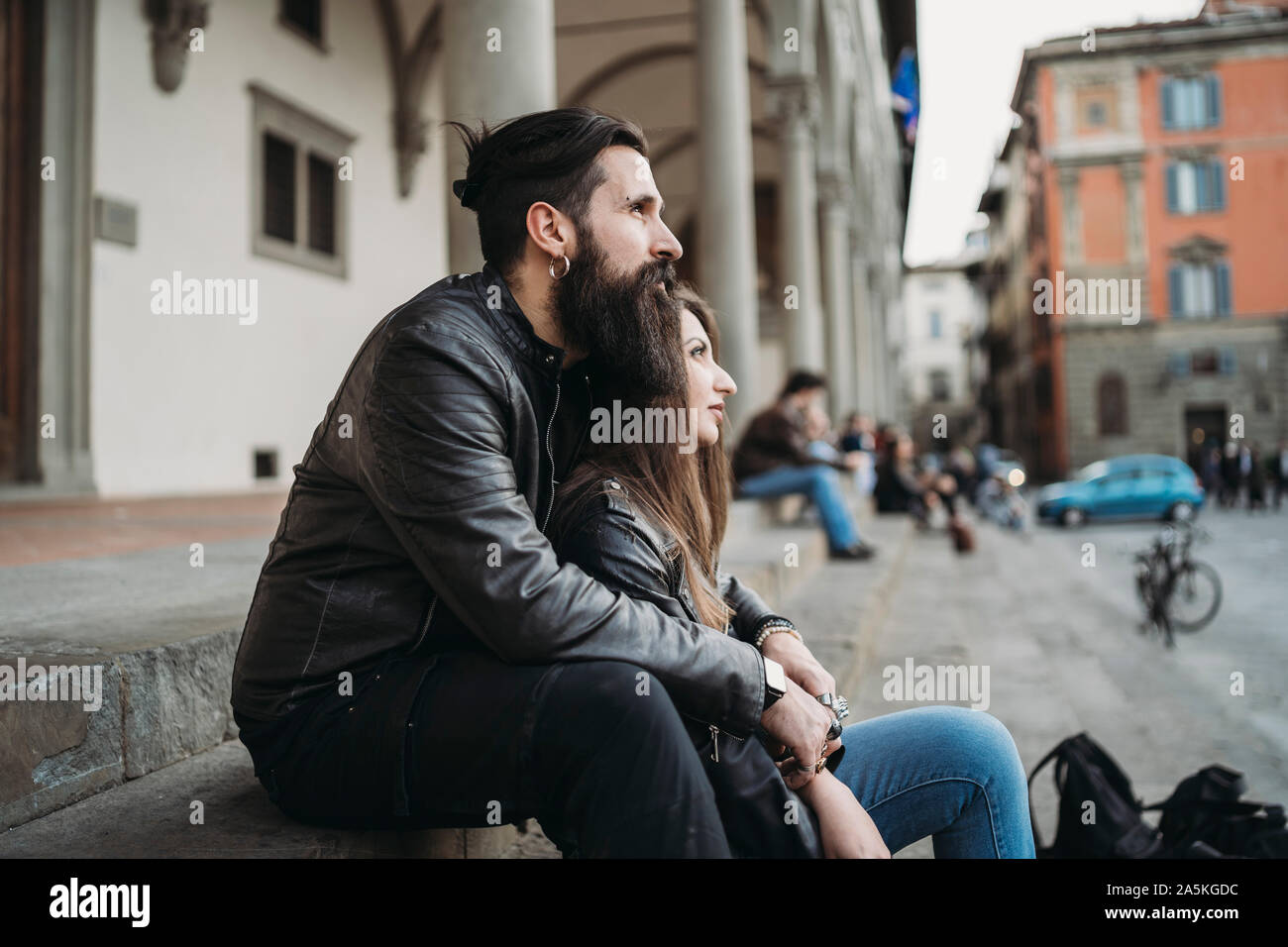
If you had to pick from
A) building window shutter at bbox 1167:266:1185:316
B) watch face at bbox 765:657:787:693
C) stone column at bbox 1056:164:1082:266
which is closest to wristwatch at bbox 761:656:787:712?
watch face at bbox 765:657:787:693

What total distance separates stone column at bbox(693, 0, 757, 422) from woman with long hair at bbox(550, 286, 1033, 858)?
5.69m

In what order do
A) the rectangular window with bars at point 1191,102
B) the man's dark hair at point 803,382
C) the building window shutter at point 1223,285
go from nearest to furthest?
the man's dark hair at point 803,382
the rectangular window with bars at point 1191,102
the building window shutter at point 1223,285

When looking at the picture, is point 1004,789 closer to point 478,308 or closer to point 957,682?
point 478,308

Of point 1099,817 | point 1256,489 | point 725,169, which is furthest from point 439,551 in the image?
point 1256,489

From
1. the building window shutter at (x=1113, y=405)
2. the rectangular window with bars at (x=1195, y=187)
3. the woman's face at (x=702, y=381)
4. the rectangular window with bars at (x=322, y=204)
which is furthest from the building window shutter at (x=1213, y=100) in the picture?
the woman's face at (x=702, y=381)

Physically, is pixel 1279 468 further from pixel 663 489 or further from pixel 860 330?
pixel 663 489

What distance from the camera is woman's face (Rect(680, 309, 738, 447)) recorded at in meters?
1.92

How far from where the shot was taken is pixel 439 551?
4.55ft

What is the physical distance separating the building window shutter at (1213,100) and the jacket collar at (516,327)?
34396mm

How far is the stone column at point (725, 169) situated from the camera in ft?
24.5

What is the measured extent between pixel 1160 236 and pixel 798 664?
3665cm

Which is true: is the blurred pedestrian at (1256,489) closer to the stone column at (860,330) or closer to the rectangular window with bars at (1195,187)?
the stone column at (860,330)

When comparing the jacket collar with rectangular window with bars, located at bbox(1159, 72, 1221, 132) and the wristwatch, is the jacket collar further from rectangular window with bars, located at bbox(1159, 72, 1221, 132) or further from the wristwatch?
rectangular window with bars, located at bbox(1159, 72, 1221, 132)
